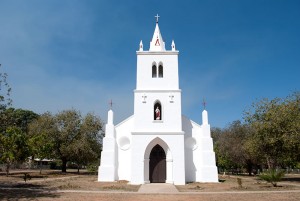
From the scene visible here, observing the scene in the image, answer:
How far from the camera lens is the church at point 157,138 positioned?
2561 cm

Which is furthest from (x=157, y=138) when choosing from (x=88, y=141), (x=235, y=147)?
(x=235, y=147)

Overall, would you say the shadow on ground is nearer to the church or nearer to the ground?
the ground

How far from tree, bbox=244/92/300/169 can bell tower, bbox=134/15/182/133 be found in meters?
10.3

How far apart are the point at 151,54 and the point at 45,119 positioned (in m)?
23.7

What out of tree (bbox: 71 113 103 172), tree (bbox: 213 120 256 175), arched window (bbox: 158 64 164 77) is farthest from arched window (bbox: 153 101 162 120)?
tree (bbox: 213 120 256 175)

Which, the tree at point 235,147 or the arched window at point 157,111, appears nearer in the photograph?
the arched window at point 157,111

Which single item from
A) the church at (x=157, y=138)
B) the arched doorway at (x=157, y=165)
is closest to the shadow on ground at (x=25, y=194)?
Answer: the church at (x=157, y=138)

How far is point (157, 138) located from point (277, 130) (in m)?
12.7

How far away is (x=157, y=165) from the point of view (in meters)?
26.2

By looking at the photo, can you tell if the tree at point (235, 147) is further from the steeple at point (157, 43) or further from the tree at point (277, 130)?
the steeple at point (157, 43)

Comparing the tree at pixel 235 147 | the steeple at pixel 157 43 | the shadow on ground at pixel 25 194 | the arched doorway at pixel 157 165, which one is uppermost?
the steeple at pixel 157 43

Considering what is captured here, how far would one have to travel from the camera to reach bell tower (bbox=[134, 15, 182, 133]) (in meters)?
26.5

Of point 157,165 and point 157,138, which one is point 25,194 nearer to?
point 157,138

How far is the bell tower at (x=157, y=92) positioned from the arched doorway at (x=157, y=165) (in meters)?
1.98
